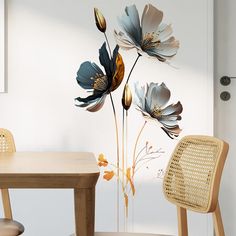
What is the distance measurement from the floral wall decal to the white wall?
0.12 feet

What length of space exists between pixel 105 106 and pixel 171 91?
0.43 m

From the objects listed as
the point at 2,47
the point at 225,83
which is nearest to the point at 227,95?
the point at 225,83

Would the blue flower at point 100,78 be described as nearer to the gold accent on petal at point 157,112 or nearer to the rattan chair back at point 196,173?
the gold accent on petal at point 157,112

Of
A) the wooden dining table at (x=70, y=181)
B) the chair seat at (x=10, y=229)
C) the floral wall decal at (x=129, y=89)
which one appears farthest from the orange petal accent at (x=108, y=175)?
the wooden dining table at (x=70, y=181)

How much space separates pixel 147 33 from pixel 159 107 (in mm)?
471

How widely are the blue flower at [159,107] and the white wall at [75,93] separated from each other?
0.13 ft

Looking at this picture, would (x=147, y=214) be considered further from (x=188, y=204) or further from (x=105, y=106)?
(x=188, y=204)

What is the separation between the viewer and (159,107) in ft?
10.7

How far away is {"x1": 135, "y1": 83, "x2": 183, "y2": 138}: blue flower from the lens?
3.24 metres

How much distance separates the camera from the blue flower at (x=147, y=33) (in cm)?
321

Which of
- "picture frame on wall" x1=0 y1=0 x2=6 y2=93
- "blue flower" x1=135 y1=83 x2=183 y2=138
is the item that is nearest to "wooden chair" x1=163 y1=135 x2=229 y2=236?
"blue flower" x1=135 y1=83 x2=183 y2=138

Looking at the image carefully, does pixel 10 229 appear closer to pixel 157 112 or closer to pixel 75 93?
pixel 75 93

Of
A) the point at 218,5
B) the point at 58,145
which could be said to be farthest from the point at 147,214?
the point at 218,5

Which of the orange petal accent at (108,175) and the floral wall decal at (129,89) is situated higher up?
the floral wall decal at (129,89)
